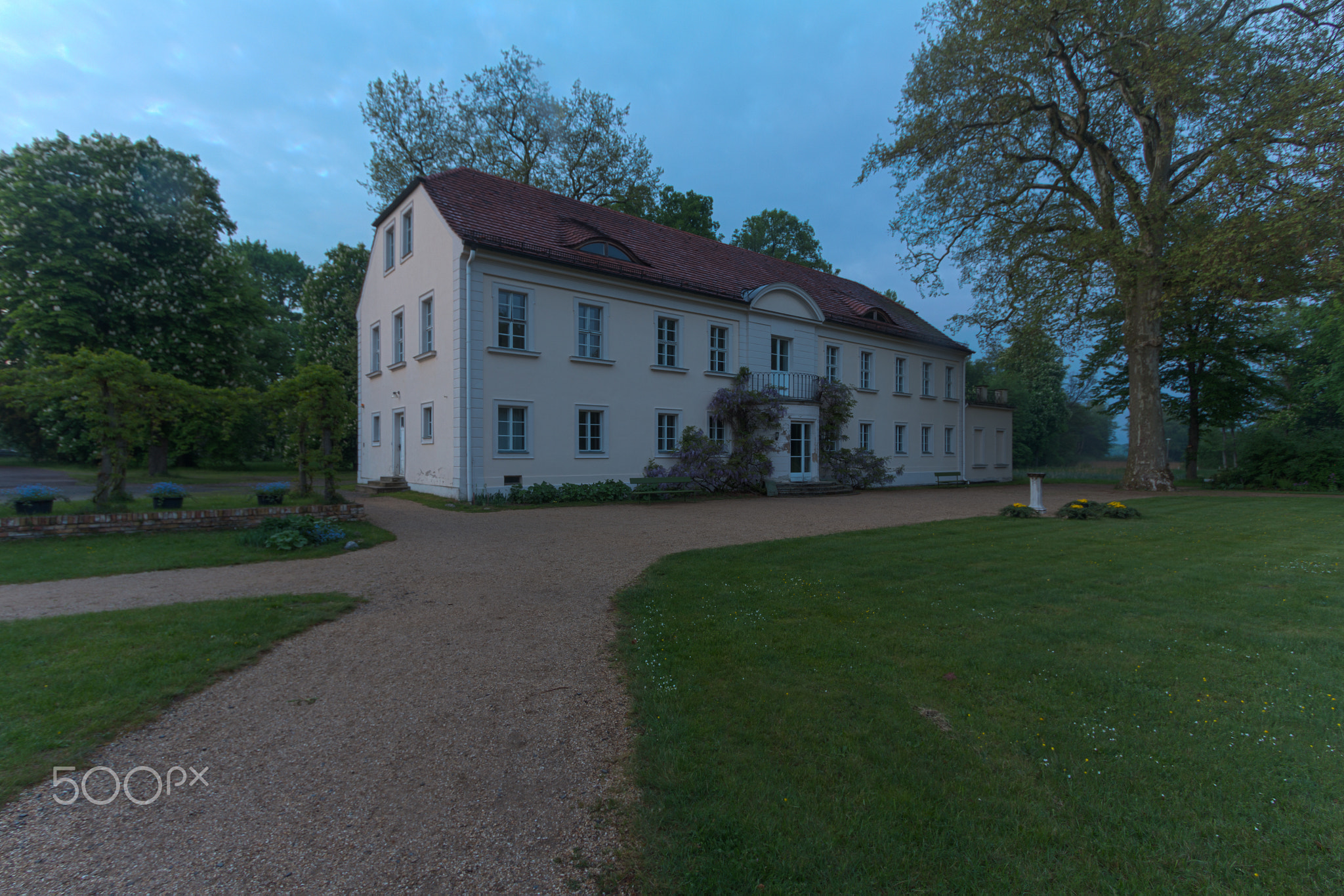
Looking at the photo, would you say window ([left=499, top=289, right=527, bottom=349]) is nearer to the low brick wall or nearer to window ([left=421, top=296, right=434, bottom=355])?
window ([left=421, top=296, right=434, bottom=355])

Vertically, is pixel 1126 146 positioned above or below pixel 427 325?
above

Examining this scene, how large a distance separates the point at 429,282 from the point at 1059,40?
65.9 feet

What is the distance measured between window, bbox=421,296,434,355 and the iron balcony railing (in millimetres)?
10366

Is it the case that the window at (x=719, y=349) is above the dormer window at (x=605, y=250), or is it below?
below

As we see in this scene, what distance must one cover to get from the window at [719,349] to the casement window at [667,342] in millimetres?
1630

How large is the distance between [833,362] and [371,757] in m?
23.9

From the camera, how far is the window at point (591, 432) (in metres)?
17.8

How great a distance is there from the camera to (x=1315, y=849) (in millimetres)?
2326

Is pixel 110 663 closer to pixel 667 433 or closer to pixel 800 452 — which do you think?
pixel 667 433

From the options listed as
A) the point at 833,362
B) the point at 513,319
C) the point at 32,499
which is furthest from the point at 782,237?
the point at 32,499

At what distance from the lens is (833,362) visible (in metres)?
25.0

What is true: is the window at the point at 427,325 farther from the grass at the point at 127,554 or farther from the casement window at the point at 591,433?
the grass at the point at 127,554

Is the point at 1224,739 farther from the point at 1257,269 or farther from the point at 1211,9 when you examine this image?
the point at 1211,9

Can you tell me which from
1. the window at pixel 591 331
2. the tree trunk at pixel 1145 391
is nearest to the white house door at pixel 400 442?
the window at pixel 591 331
